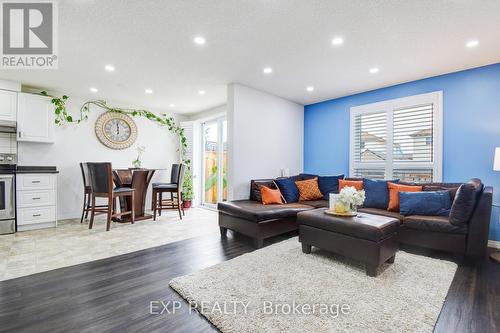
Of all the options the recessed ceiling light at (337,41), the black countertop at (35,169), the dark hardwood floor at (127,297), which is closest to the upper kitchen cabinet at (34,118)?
the black countertop at (35,169)

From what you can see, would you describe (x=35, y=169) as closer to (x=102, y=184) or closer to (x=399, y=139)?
(x=102, y=184)

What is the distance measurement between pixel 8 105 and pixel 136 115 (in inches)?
85.0

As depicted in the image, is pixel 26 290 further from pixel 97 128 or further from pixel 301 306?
pixel 97 128

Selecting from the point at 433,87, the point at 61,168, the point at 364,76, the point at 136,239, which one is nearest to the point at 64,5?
the point at 136,239

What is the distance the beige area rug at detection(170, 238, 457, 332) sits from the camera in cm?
156

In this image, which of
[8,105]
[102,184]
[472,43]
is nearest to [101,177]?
[102,184]

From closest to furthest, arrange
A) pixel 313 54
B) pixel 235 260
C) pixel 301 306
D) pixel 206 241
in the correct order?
pixel 301 306
pixel 235 260
pixel 313 54
pixel 206 241

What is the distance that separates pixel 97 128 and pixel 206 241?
12.1ft

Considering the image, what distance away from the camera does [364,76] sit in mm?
3715

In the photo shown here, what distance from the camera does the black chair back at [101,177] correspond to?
384 cm

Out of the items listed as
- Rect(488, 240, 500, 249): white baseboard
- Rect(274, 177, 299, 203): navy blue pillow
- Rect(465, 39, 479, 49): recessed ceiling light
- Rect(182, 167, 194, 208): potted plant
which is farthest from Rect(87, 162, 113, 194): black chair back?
Rect(488, 240, 500, 249): white baseboard

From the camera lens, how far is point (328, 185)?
4.41 metres

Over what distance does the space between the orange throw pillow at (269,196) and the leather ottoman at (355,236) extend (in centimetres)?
93
